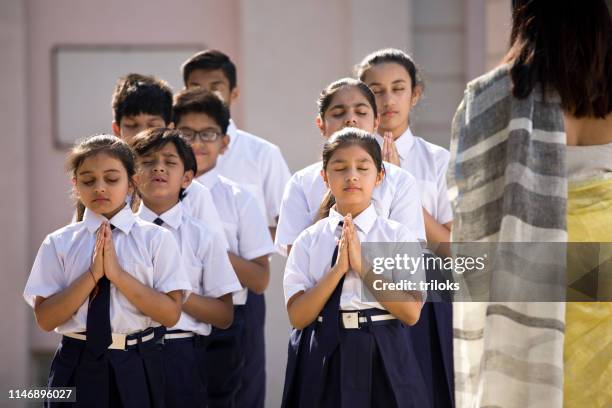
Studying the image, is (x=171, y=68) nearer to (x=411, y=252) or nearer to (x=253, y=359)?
(x=253, y=359)

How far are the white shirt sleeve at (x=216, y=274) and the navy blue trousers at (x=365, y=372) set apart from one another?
1.86 ft

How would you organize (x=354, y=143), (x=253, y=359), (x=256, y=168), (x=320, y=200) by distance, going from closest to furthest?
(x=354, y=143), (x=320, y=200), (x=253, y=359), (x=256, y=168)

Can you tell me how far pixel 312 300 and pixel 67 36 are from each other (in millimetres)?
3829

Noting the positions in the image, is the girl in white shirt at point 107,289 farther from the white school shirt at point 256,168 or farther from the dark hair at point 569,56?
the dark hair at point 569,56

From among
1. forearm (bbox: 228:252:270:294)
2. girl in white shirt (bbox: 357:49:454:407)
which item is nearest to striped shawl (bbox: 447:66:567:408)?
girl in white shirt (bbox: 357:49:454:407)

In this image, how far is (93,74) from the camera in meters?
6.64

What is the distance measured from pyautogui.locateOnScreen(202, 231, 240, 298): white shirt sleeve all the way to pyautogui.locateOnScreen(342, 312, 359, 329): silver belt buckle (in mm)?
677

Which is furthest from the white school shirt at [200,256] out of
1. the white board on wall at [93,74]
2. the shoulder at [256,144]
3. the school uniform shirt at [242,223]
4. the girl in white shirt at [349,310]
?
the white board on wall at [93,74]

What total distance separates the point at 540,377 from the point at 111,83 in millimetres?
4495

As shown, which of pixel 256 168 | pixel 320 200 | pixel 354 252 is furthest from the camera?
pixel 256 168

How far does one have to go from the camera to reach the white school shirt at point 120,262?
3428 millimetres

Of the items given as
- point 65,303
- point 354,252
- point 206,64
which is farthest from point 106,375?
point 206,64

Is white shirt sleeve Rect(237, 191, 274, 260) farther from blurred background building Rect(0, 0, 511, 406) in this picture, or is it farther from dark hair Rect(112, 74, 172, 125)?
blurred background building Rect(0, 0, 511, 406)

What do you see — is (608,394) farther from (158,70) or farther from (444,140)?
(158,70)
